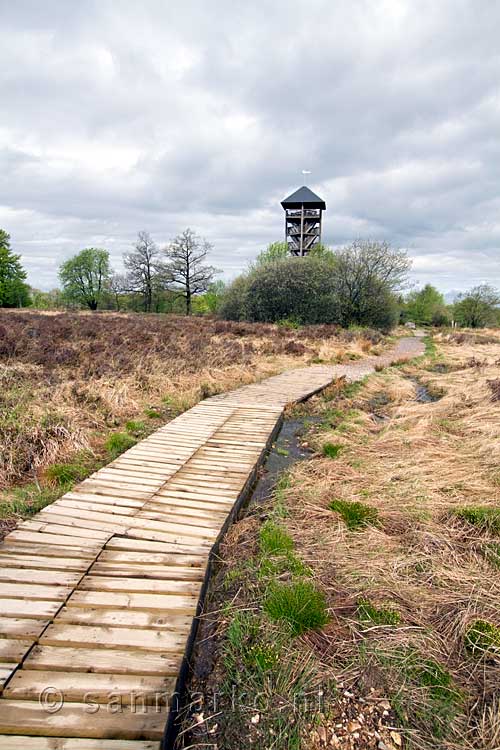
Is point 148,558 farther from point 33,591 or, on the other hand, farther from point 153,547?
point 33,591

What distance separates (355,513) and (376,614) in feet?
3.92

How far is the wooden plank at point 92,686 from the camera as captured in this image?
1775 millimetres

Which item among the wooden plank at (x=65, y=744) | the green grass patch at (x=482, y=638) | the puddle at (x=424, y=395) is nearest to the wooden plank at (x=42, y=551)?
the wooden plank at (x=65, y=744)

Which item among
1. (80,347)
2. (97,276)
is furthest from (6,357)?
(97,276)

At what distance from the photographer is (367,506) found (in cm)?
373

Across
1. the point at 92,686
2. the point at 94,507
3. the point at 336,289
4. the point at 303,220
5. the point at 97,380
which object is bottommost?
the point at 92,686

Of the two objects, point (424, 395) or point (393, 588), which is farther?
point (424, 395)

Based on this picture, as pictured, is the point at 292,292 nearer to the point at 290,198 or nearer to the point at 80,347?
the point at 80,347

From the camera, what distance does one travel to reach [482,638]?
88.7 inches

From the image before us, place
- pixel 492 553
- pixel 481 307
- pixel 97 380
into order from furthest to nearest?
pixel 481 307
pixel 97 380
pixel 492 553

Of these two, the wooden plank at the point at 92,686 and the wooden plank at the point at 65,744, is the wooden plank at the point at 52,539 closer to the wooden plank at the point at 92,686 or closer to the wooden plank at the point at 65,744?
the wooden plank at the point at 92,686

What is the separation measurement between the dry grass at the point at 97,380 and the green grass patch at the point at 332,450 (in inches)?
104

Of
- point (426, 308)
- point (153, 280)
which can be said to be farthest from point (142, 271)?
point (426, 308)

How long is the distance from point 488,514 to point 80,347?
32.4 ft
